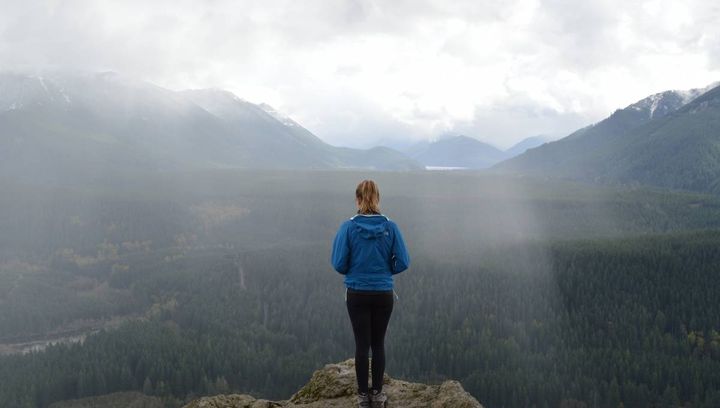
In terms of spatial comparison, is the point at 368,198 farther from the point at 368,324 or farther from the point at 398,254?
the point at 368,324

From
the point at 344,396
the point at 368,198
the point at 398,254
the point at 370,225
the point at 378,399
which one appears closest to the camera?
the point at 370,225

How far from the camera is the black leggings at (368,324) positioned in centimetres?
1795

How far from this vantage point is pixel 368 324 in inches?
718

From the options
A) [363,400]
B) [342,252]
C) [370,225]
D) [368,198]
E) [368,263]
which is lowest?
[363,400]

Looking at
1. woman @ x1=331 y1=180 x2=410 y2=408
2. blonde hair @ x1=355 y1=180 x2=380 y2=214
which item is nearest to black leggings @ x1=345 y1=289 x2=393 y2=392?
woman @ x1=331 y1=180 x2=410 y2=408

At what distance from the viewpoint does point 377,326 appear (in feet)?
60.1

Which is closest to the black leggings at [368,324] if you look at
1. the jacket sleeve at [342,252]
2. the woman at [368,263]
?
the woman at [368,263]

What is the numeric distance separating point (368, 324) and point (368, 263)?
2.03m

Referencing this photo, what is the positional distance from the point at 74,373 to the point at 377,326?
17933 cm

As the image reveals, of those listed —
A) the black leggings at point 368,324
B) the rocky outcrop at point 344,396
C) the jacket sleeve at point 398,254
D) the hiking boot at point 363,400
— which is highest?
the jacket sleeve at point 398,254

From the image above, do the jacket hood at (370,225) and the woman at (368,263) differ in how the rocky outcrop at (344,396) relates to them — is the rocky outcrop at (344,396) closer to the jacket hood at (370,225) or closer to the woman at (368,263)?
the woman at (368,263)

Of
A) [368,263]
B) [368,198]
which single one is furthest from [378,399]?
[368,198]

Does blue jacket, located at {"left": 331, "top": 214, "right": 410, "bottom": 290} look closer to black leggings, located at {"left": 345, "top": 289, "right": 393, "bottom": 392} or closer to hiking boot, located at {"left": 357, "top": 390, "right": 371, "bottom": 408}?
black leggings, located at {"left": 345, "top": 289, "right": 393, "bottom": 392}

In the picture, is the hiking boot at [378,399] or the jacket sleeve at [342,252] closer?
the jacket sleeve at [342,252]
